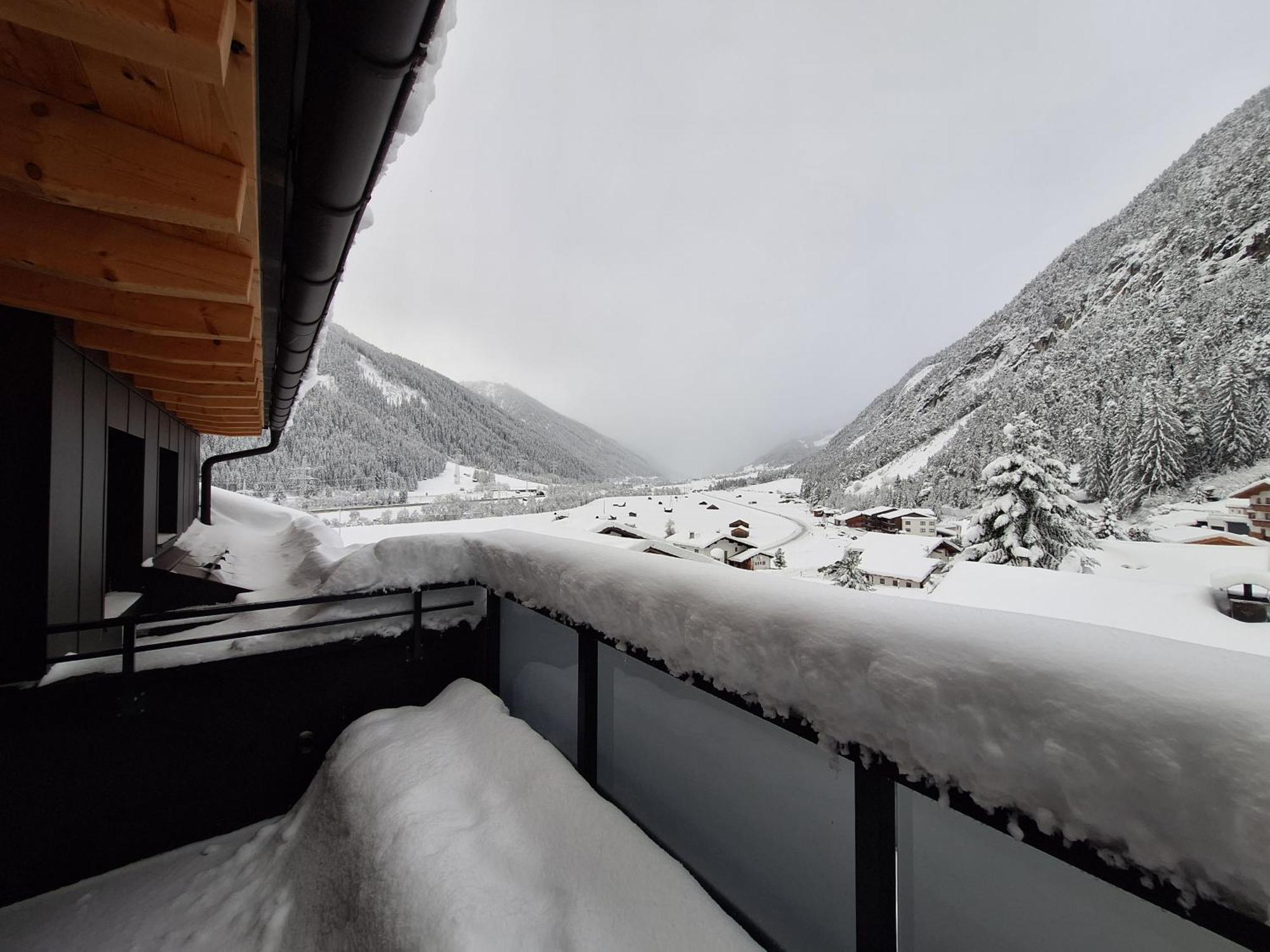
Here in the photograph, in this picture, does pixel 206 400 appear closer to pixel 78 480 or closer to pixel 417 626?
pixel 78 480

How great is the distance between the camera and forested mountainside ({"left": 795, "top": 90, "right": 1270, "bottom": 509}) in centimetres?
339

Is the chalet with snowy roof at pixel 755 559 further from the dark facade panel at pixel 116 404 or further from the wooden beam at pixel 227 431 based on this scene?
the wooden beam at pixel 227 431

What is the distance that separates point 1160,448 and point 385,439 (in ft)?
81.1

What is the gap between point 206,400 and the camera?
13.9 ft

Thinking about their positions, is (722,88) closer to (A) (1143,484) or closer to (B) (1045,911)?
(A) (1143,484)

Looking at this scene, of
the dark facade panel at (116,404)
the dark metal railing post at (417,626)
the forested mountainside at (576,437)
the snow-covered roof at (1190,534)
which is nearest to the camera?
the dark metal railing post at (417,626)

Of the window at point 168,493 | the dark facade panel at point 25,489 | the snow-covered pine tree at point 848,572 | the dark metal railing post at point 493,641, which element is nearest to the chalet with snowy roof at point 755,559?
the snow-covered pine tree at point 848,572

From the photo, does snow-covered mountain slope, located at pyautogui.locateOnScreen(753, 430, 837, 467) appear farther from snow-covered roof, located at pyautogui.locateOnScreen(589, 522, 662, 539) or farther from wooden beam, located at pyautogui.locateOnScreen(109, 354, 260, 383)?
wooden beam, located at pyautogui.locateOnScreen(109, 354, 260, 383)

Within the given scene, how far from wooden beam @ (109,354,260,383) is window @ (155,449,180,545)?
2.62m

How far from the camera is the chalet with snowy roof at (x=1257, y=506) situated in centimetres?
280

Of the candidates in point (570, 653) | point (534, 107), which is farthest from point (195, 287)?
point (534, 107)

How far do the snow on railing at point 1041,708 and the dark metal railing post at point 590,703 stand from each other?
2.30 feet

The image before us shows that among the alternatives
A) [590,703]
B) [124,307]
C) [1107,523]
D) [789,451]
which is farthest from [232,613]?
[789,451]

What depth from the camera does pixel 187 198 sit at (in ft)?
3.80
